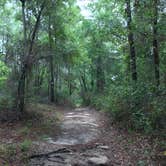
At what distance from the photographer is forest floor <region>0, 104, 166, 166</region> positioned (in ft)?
19.8

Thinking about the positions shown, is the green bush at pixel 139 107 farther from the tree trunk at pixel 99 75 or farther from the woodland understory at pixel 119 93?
the tree trunk at pixel 99 75

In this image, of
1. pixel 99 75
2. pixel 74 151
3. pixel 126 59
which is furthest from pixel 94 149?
pixel 99 75

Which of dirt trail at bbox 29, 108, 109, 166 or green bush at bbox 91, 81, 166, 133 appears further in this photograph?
green bush at bbox 91, 81, 166, 133

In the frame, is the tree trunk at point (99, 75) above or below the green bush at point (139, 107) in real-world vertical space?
above

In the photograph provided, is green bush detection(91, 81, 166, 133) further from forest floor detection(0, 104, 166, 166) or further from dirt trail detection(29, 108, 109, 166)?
dirt trail detection(29, 108, 109, 166)

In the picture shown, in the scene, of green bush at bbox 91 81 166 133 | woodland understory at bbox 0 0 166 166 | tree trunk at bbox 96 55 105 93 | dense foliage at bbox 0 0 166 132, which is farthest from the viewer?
tree trunk at bbox 96 55 105 93

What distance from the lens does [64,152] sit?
22.0 feet

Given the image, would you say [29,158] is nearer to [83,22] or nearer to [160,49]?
[160,49]

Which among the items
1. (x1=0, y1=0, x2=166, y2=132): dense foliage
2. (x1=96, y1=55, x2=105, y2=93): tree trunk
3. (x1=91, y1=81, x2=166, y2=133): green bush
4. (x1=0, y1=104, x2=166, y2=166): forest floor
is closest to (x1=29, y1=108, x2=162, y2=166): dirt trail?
(x1=0, y1=104, x2=166, y2=166): forest floor

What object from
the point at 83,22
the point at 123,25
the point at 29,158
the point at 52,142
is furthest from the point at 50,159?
the point at 83,22

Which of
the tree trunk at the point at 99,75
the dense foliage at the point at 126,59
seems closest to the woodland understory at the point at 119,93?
the dense foliage at the point at 126,59

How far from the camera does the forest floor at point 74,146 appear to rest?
6.03 meters

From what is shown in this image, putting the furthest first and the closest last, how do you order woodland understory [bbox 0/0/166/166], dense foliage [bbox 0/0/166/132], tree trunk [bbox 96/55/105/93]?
tree trunk [bbox 96/55/105/93] < dense foliage [bbox 0/0/166/132] < woodland understory [bbox 0/0/166/166]

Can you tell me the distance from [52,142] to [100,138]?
1.71m
